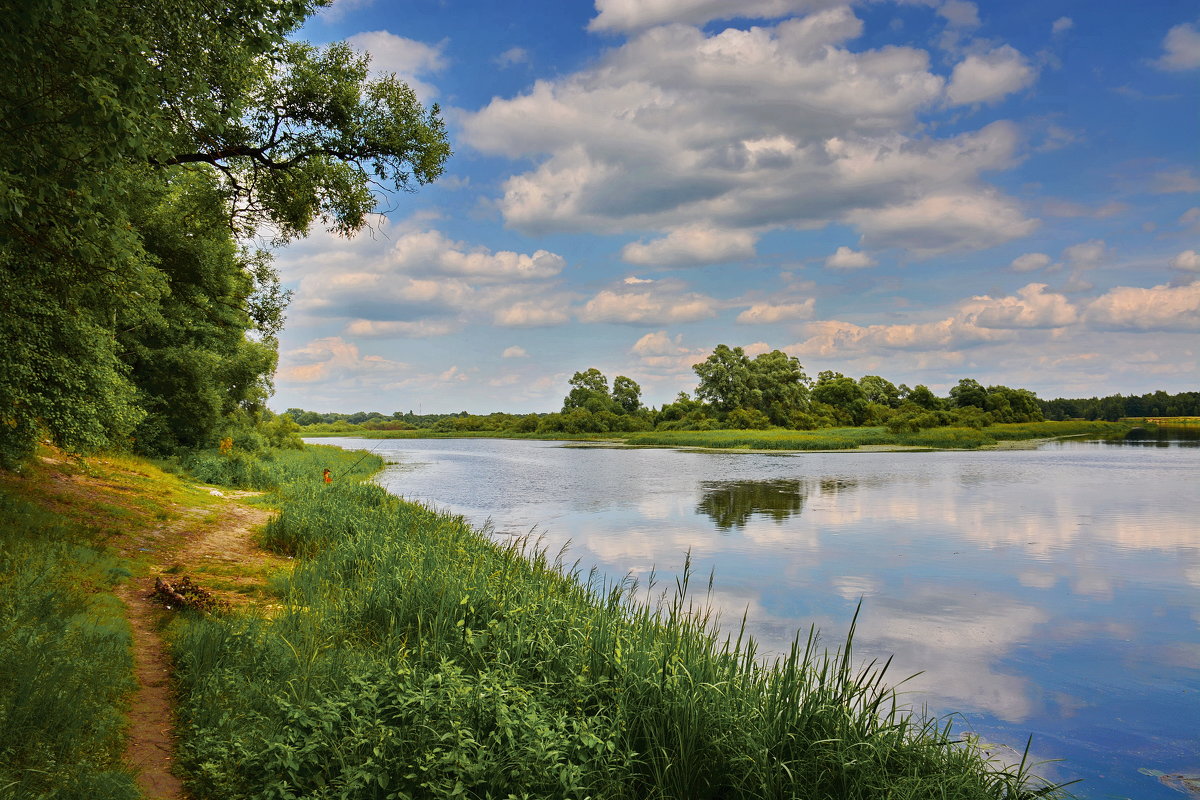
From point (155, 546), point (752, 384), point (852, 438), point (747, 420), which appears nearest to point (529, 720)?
point (155, 546)

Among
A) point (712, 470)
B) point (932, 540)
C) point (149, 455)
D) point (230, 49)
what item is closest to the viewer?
point (230, 49)

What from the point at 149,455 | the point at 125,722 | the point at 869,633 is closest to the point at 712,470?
the point at 149,455

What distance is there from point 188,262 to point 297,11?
485 inches

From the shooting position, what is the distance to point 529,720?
4.24m

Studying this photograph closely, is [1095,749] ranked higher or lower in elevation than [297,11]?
lower

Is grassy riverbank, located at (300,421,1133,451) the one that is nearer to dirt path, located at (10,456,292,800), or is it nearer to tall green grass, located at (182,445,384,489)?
tall green grass, located at (182,445,384,489)

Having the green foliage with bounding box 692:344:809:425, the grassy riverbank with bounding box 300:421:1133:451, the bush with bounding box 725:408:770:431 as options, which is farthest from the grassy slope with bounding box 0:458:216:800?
the green foliage with bounding box 692:344:809:425

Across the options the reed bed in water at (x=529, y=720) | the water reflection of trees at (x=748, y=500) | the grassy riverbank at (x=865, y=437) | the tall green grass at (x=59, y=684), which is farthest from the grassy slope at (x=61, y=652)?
the grassy riverbank at (x=865, y=437)

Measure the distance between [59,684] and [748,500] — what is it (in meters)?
20.6

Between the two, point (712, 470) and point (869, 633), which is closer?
point (869, 633)

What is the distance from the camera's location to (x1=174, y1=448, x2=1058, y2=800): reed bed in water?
13.5 ft

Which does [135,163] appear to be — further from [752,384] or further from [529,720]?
[752,384]

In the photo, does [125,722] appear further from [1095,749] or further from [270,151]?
[270,151]

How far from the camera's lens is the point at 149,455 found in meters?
21.6
